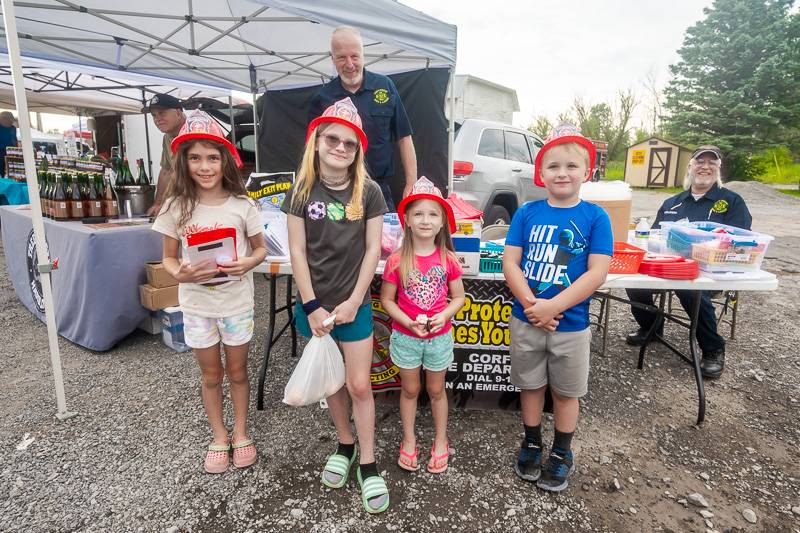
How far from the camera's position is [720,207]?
3.29m

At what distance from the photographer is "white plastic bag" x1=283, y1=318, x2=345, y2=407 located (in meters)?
1.81

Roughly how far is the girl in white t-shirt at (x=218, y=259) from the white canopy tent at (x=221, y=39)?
1024 millimetres

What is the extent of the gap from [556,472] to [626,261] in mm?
1187

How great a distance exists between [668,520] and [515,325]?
1.04 m

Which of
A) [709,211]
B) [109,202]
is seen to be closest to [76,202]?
[109,202]

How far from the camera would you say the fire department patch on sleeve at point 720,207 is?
3271 millimetres

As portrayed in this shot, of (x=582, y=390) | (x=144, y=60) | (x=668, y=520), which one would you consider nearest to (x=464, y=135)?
(x=144, y=60)

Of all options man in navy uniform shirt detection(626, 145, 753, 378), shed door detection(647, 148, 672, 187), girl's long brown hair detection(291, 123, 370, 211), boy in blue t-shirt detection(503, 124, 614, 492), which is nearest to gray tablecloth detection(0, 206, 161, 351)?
girl's long brown hair detection(291, 123, 370, 211)

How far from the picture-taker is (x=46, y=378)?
3.04 metres

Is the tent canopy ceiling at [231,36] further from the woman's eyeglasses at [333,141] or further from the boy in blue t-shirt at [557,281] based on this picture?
the boy in blue t-shirt at [557,281]

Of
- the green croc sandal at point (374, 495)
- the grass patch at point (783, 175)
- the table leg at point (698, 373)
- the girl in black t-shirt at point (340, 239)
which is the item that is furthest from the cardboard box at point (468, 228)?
the grass patch at point (783, 175)

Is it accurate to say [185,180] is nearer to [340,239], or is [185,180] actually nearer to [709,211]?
[340,239]

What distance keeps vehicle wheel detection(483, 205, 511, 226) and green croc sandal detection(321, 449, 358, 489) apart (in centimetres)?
420

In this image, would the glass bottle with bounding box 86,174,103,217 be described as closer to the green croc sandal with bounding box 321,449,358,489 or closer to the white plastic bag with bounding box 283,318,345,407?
the white plastic bag with bounding box 283,318,345,407
